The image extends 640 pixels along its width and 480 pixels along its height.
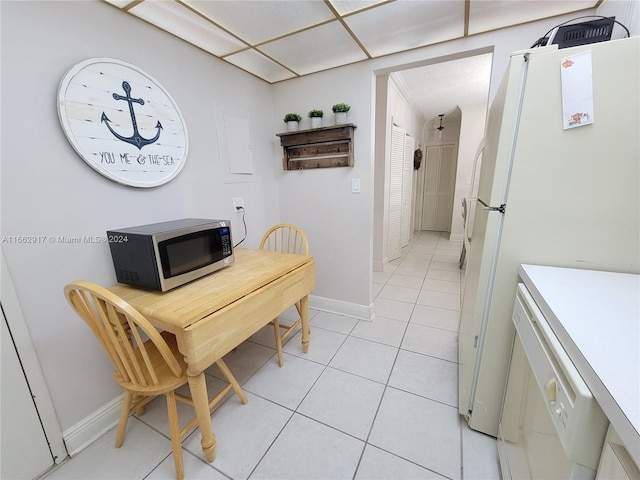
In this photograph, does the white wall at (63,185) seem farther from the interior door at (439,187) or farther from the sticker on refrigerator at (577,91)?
the interior door at (439,187)

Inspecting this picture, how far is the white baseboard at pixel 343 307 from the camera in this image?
242 cm

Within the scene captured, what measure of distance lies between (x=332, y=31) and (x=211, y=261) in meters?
1.60

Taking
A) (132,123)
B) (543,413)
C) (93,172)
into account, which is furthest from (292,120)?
(543,413)

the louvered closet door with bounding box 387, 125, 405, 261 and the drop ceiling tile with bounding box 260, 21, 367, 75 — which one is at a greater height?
the drop ceiling tile with bounding box 260, 21, 367, 75

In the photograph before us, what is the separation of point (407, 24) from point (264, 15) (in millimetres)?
849

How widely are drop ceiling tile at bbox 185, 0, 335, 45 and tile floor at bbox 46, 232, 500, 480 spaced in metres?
2.21

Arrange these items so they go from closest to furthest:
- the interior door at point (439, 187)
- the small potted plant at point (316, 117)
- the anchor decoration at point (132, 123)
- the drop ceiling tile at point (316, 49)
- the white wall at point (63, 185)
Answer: the white wall at point (63, 185), the anchor decoration at point (132, 123), the drop ceiling tile at point (316, 49), the small potted plant at point (316, 117), the interior door at point (439, 187)

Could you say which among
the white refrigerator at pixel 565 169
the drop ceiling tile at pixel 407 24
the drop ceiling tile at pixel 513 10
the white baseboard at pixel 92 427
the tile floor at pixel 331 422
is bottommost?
the tile floor at pixel 331 422

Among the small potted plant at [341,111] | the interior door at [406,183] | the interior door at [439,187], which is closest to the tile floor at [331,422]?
the small potted plant at [341,111]

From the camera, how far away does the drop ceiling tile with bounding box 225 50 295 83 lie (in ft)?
6.21

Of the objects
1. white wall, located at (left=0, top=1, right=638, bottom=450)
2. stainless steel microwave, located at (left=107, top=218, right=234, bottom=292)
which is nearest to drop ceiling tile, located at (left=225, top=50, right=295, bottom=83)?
white wall, located at (left=0, top=1, right=638, bottom=450)

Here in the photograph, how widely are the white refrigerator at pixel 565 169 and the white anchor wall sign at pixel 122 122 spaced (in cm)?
177

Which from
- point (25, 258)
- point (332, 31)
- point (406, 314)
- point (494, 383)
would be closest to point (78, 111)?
point (25, 258)

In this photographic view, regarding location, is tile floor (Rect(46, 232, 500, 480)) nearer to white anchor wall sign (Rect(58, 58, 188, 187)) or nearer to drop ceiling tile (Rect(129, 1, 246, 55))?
white anchor wall sign (Rect(58, 58, 188, 187))
